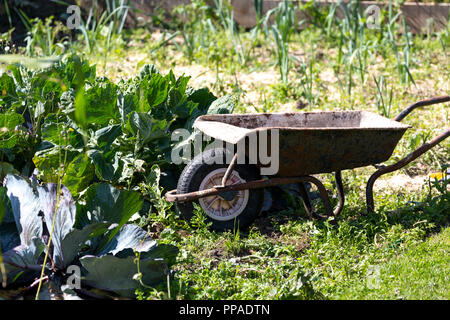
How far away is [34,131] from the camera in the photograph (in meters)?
3.66

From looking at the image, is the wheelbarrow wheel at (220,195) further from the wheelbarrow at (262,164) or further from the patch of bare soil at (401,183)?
the patch of bare soil at (401,183)

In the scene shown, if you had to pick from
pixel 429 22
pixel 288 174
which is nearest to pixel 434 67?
pixel 429 22

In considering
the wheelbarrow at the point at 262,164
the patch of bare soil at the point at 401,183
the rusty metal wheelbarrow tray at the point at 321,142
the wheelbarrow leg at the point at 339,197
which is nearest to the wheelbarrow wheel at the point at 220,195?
the wheelbarrow at the point at 262,164

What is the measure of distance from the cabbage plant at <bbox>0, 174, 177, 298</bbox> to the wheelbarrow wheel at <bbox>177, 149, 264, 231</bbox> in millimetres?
575

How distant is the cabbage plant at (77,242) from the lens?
2572 millimetres

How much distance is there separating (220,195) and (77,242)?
0.97m

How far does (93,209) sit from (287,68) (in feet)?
9.23

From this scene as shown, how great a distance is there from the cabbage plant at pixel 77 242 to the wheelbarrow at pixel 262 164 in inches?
21.1

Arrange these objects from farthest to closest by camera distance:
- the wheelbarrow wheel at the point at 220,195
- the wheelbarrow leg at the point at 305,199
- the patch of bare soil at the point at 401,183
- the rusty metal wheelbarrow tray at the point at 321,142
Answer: the patch of bare soil at the point at 401,183 < the wheelbarrow leg at the point at 305,199 < the wheelbarrow wheel at the point at 220,195 < the rusty metal wheelbarrow tray at the point at 321,142

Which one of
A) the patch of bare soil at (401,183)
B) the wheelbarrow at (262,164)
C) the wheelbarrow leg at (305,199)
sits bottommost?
the patch of bare soil at (401,183)

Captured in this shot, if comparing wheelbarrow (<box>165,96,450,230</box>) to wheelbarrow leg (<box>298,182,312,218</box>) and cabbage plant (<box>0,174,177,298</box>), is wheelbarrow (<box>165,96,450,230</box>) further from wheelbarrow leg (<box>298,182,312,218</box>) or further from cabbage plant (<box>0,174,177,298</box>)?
cabbage plant (<box>0,174,177,298</box>)

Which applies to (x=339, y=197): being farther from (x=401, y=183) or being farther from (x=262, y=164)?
(x=401, y=183)

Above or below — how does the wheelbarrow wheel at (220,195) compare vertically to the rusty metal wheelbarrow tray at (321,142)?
below

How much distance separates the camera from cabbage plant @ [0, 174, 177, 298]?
101 inches
